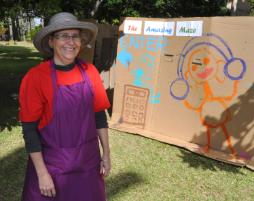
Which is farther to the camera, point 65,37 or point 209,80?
point 209,80

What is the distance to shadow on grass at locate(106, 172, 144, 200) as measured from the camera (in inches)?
159

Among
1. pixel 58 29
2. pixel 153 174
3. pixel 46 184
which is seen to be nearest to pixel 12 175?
pixel 153 174

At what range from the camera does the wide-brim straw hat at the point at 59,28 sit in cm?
211

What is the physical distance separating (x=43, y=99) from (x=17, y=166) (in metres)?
2.70

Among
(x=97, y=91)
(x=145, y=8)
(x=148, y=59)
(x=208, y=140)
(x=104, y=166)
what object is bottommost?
(x=208, y=140)

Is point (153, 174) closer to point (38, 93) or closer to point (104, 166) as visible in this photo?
point (104, 166)

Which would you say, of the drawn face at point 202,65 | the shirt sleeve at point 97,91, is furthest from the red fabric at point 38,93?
the drawn face at point 202,65

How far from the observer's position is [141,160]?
192 inches

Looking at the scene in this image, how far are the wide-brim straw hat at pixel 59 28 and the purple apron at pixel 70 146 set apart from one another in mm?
202

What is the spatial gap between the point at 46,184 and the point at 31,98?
19.5 inches

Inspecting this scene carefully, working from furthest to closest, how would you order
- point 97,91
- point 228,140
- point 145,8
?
point 145,8, point 228,140, point 97,91

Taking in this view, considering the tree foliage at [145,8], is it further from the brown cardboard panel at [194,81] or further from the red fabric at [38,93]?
the red fabric at [38,93]

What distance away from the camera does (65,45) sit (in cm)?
214

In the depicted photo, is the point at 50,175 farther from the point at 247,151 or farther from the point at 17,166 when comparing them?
the point at 247,151
